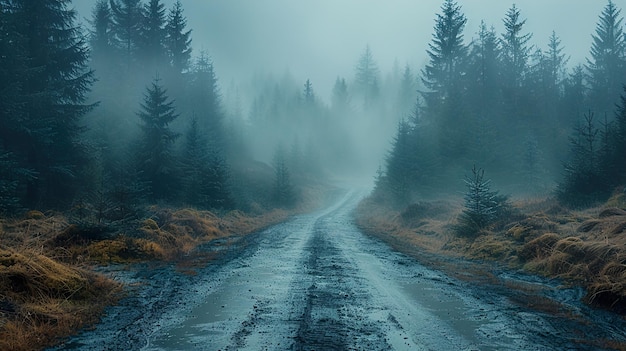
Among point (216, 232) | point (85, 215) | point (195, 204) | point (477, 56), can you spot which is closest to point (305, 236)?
point (216, 232)

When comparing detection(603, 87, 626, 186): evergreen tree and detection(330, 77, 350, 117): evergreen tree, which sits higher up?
detection(330, 77, 350, 117): evergreen tree

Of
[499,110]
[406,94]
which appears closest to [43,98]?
[499,110]

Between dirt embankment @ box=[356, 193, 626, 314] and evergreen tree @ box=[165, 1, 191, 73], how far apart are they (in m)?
36.4

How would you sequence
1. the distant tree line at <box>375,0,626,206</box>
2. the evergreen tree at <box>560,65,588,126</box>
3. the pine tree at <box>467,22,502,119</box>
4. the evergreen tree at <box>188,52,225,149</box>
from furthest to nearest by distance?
the pine tree at <box>467,22,502,119</box> < the evergreen tree at <box>560,65,588,126</box> < the evergreen tree at <box>188,52,225,149</box> < the distant tree line at <box>375,0,626,206</box>

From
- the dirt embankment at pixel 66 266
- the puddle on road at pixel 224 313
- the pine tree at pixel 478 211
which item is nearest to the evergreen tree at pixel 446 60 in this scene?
the pine tree at pixel 478 211

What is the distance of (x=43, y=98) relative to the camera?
72.6ft

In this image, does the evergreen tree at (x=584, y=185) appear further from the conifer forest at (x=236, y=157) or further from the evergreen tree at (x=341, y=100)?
the evergreen tree at (x=341, y=100)

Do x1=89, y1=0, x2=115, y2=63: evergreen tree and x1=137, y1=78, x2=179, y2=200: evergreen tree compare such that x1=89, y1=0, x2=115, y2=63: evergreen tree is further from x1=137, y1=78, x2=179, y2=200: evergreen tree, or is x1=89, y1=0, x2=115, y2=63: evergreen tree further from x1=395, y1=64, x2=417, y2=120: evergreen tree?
x1=395, y1=64, x2=417, y2=120: evergreen tree

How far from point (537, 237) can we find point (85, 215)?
607 inches

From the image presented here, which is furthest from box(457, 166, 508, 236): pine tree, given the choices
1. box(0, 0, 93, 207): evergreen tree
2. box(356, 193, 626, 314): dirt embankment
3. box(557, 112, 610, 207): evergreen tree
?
box(0, 0, 93, 207): evergreen tree

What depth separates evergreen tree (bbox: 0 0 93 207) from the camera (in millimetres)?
20984

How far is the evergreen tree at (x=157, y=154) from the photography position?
31.7 meters

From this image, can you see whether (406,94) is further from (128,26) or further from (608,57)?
(128,26)

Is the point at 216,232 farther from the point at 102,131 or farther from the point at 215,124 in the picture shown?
the point at 215,124
